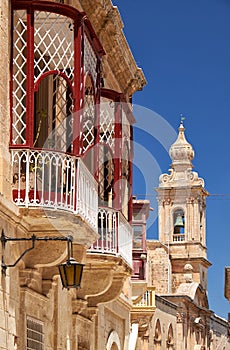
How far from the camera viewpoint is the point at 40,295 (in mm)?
12617

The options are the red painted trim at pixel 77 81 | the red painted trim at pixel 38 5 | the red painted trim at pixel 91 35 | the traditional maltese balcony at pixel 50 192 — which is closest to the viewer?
the traditional maltese balcony at pixel 50 192

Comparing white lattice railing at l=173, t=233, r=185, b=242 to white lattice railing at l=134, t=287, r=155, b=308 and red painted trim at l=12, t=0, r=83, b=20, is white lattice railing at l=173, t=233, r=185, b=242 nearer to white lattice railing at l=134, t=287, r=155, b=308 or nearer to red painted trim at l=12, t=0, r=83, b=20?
white lattice railing at l=134, t=287, r=155, b=308

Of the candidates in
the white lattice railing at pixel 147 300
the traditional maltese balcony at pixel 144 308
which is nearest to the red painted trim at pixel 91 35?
the traditional maltese balcony at pixel 144 308

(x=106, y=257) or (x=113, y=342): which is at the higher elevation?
(x=106, y=257)

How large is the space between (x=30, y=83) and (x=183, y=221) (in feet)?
189

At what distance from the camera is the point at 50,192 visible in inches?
443

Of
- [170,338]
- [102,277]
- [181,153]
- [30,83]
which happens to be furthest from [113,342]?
[181,153]

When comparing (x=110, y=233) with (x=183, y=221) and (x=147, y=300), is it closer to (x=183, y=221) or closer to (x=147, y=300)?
(x=147, y=300)

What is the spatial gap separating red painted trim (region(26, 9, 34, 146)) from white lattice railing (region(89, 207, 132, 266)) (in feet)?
8.51

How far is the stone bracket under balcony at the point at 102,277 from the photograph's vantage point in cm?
1392

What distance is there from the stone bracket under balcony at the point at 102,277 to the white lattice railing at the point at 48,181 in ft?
6.46

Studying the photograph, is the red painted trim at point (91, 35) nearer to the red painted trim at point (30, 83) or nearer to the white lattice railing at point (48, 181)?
the red painted trim at point (30, 83)

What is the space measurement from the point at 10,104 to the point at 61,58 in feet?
2.90

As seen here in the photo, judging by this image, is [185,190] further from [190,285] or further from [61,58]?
[61,58]
